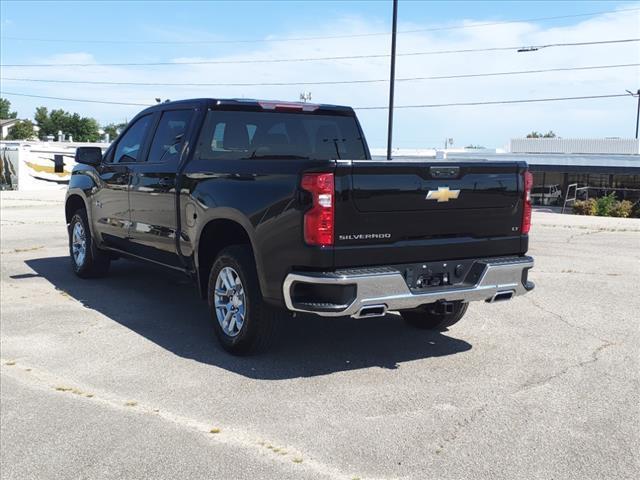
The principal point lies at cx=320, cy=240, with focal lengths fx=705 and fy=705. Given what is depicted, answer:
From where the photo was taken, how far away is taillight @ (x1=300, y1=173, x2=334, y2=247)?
15.2 feet

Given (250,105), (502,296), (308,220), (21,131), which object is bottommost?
(21,131)

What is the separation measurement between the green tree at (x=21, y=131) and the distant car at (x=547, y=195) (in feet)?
270

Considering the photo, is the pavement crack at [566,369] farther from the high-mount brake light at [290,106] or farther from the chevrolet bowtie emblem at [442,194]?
the high-mount brake light at [290,106]

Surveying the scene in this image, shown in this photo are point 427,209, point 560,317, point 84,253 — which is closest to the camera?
point 427,209

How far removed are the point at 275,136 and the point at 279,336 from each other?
1.95 meters

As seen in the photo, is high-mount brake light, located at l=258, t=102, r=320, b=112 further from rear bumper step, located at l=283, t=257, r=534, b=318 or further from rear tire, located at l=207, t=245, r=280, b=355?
rear bumper step, located at l=283, t=257, r=534, b=318

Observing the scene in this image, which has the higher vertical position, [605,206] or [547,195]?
[605,206]

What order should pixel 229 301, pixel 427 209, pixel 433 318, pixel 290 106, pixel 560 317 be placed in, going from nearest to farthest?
pixel 427 209
pixel 229 301
pixel 433 318
pixel 290 106
pixel 560 317

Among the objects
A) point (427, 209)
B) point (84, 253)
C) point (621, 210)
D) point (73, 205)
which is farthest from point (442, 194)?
point (621, 210)

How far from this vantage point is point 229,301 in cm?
568

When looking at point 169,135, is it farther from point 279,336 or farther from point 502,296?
point 502,296

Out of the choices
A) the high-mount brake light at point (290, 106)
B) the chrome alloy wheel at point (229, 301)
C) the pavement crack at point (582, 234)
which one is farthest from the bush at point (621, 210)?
the chrome alloy wheel at point (229, 301)

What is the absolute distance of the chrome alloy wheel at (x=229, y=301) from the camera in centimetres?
553

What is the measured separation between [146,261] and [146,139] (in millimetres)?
1256
